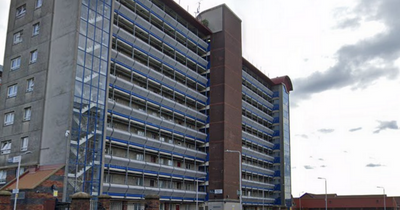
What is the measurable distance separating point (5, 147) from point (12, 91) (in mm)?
7019

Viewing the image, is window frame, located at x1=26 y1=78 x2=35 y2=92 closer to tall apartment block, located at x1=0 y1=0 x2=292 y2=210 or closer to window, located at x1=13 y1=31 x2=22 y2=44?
tall apartment block, located at x1=0 y1=0 x2=292 y2=210

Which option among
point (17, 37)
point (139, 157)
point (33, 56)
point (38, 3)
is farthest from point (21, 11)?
point (139, 157)

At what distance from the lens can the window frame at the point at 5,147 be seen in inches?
1966

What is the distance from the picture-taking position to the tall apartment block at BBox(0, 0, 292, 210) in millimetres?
47094

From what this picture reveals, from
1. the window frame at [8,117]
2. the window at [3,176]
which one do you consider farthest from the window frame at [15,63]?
the window at [3,176]

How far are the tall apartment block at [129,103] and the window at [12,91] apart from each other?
0.58ft

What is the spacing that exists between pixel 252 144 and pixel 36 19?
2122 inches

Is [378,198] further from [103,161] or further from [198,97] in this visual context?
[103,161]

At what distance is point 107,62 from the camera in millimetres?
51750

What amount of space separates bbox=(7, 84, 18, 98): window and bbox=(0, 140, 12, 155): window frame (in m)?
5.79

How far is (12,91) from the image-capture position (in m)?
52.6

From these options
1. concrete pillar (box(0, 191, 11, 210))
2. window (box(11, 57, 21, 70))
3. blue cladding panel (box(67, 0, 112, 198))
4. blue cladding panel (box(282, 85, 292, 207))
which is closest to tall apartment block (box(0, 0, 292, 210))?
blue cladding panel (box(67, 0, 112, 198))

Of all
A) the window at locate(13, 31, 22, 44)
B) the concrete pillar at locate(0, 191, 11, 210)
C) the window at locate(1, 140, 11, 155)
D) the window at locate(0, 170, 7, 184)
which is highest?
the window at locate(13, 31, 22, 44)

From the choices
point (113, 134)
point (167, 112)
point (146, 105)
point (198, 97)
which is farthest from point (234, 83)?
point (113, 134)
